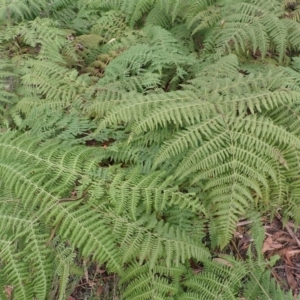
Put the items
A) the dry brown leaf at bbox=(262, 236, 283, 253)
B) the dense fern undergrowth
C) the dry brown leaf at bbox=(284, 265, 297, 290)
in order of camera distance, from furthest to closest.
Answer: the dry brown leaf at bbox=(262, 236, 283, 253) < the dry brown leaf at bbox=(284, 265, 297, 290) < the dense fern undergrowth

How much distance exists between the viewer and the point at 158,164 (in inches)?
120

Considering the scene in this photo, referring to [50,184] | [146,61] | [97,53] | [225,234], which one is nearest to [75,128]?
[50,184]

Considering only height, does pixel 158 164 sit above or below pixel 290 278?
above

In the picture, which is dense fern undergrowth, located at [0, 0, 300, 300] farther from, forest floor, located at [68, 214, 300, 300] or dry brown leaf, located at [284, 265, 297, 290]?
dry brown leaf, located at [284, 265, 297, 290]

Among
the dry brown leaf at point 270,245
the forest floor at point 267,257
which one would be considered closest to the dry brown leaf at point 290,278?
the forest floor at point 267,257

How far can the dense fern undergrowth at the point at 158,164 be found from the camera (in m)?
2.62

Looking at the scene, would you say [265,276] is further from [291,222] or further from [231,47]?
[231,47]

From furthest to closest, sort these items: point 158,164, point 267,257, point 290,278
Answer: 1. point 158,164
2. point 267,257
3. point 290,278

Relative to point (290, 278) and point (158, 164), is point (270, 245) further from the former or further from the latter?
point (158, 164)

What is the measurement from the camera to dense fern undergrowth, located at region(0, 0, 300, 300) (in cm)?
262

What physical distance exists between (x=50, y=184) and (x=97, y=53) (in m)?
2.01

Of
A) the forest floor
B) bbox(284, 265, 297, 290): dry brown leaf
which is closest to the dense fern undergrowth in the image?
the forest floor

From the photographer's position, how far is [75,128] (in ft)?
11.0

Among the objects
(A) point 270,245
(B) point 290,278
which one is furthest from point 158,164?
→ (B) point 290,278
